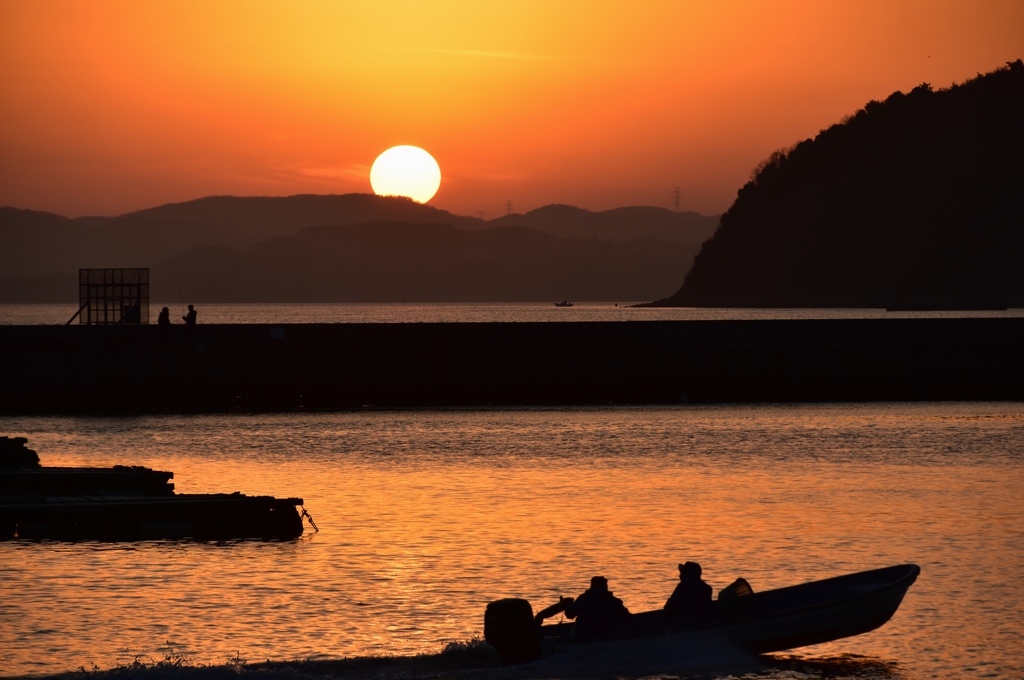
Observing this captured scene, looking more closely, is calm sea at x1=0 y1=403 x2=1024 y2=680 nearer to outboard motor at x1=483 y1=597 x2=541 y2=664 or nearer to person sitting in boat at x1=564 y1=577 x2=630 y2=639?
outboard motor at x1=483 y1=597 x2=541 y2=664

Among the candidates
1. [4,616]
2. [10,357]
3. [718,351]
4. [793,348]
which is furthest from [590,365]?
[4,616]

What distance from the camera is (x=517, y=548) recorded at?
25.2 meters

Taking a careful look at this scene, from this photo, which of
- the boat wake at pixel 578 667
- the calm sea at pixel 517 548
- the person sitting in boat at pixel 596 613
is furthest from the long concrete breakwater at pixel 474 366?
the person sitting in boat at pixel 596 613

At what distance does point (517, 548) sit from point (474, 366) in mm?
37850

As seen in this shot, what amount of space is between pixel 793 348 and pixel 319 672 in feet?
169

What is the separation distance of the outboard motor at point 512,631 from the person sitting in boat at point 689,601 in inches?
76.6

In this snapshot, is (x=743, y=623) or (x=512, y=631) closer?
(x=512, y=631)

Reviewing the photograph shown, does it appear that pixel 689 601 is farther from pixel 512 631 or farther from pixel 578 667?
pixel 512 631

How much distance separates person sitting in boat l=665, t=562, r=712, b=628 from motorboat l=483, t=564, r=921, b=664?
0.10 m

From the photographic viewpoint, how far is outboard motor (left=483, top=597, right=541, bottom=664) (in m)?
17.2

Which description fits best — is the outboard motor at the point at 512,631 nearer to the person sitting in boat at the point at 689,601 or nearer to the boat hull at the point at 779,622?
the boat hull at the point at 779,622

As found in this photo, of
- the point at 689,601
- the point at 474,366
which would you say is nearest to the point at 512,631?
the point at 689,601

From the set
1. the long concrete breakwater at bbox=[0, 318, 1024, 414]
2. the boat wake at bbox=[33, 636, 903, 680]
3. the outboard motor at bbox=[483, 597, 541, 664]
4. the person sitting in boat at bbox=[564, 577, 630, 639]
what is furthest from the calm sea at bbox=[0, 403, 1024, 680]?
the long concrete breakwater at bbox=[0, 318, 1024, 414]

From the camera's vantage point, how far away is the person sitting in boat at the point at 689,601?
17.3 m
